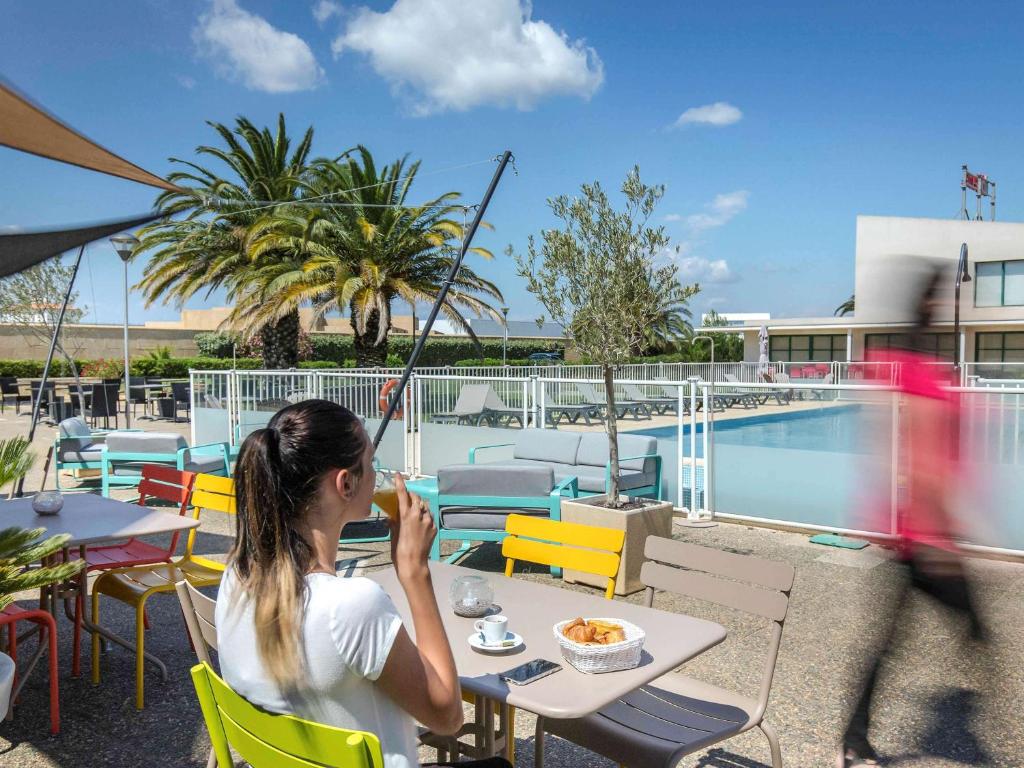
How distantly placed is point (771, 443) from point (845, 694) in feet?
14.1

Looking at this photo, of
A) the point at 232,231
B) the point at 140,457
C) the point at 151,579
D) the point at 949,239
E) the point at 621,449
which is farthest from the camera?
the point at 949,239

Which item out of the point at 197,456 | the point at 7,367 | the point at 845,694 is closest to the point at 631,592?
the point at 845,694

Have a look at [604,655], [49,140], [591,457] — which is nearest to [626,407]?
[591,457]

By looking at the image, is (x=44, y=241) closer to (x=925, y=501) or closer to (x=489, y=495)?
(x=489, y=495)

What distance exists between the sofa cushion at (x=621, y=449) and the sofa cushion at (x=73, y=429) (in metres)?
5.86

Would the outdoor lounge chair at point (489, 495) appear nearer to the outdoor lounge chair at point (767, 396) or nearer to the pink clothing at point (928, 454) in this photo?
the outdoor lounge chair at point (767, 396)

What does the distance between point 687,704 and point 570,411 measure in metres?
11.8

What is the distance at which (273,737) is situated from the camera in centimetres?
176

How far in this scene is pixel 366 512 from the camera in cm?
187

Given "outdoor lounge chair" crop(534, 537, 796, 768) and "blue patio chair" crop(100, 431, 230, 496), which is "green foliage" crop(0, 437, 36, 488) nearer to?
"outdoor lounge chair" crop(534, 537, 796, 768)

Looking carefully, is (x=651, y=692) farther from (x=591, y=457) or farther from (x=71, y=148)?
(x=591, y=457)

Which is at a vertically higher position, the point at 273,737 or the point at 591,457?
the point at 273,737

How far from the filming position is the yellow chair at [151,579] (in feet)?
12.7

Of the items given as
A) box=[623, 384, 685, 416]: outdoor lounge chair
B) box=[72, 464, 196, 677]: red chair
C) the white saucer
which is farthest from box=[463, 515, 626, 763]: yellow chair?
box=[623, 384, 685, 416]: outdoor lounge chair
